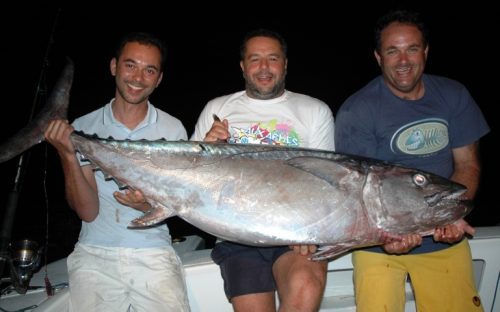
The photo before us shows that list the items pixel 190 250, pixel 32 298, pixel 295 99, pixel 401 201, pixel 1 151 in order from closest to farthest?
pixel 401 201
pixel 1 151
pixel 32 298
pixel 295 99
pixel 190 250

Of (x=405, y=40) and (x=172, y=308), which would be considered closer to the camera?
(x=172, y=308)

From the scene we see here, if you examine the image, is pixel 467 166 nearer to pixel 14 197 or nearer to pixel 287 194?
pixel 287 194

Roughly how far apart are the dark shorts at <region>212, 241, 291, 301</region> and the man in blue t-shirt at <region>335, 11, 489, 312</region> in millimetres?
631

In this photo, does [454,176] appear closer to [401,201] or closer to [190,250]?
[401,201]

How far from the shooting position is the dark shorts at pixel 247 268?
2.61 meters

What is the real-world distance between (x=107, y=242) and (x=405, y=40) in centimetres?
266

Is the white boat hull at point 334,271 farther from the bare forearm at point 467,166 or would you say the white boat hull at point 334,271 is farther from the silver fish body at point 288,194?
the silver fish body at point 288,194

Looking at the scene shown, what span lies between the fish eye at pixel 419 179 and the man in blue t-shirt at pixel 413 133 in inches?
21.7

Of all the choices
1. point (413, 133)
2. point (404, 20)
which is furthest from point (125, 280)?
point (404, 20)

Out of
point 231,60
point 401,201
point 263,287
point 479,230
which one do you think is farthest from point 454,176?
point 231,60

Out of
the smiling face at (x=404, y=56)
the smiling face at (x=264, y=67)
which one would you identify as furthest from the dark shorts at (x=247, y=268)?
the smiling face at (x=404, y=56)

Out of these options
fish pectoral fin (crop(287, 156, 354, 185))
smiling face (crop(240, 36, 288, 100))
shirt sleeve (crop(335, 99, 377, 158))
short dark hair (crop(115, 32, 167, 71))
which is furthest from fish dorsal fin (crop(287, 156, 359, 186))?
short dark hair (crop(115, 32, 167, 71))

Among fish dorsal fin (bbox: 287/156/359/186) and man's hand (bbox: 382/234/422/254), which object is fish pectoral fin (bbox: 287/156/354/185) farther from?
man's hand (bbox: 382/234/422/254)

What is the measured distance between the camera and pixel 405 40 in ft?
9.50
